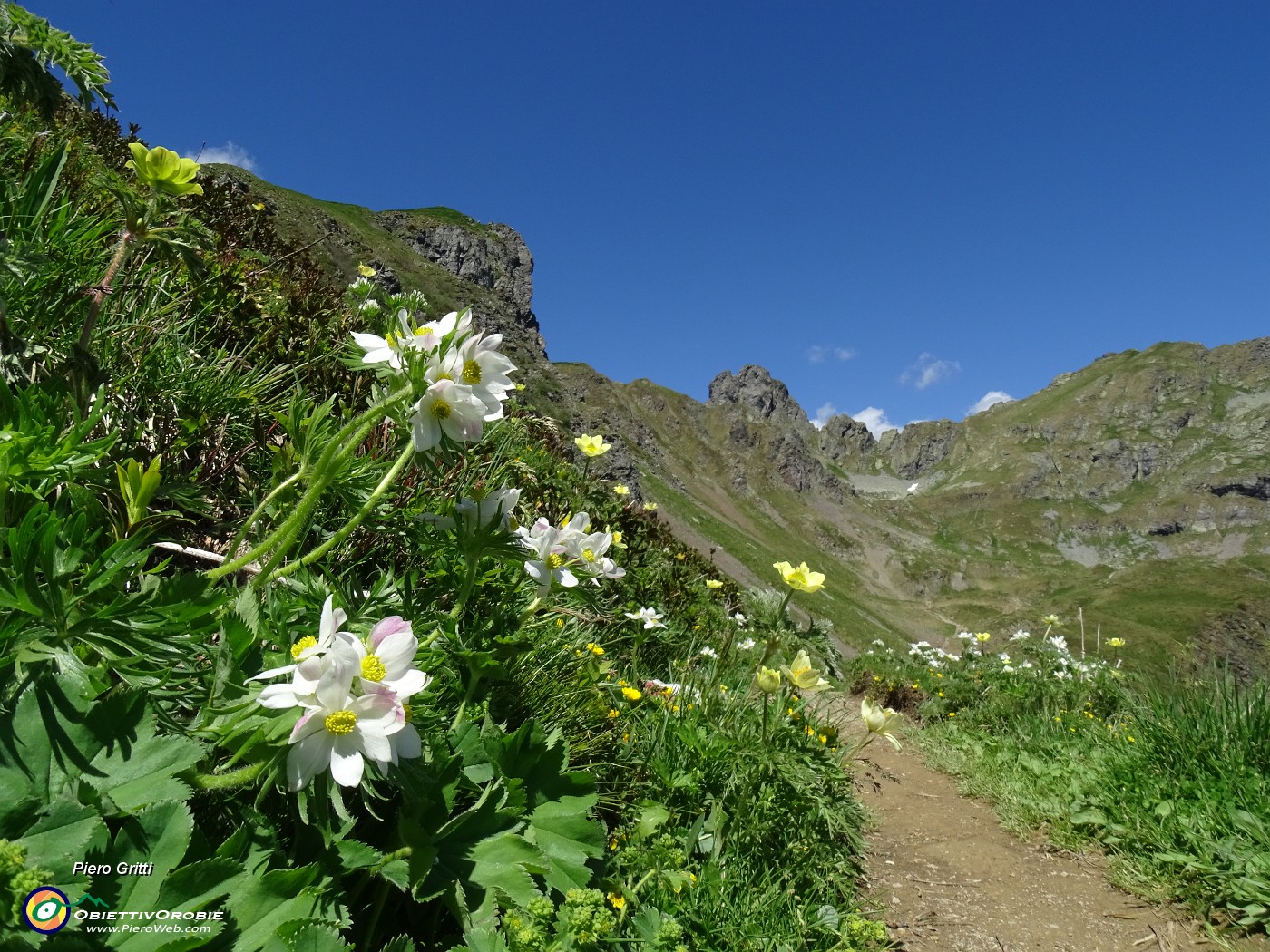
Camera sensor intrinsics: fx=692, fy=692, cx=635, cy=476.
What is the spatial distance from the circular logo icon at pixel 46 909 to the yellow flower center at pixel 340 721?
0.44 meters

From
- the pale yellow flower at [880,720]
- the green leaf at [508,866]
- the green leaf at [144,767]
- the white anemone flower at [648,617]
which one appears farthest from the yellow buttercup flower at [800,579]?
the green leaf at [144,767]

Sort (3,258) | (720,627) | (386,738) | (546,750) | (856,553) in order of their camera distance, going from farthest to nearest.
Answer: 1. (856,553)
2. (720,627)
3. (546,750)
4. (3,258)
5. (386,738)

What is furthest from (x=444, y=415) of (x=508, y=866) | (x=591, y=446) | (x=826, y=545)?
(x=826, y=545)

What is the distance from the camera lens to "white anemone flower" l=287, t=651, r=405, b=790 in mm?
1196

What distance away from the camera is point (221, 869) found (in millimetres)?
1279

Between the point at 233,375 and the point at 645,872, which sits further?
the point at 233,375

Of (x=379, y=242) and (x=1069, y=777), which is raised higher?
(x=379, y=242)

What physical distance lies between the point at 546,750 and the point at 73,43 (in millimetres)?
2377

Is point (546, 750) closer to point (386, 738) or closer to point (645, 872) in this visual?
point (645, 872)

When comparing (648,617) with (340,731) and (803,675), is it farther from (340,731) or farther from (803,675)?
(340,731)

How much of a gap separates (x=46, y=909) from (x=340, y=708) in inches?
19.1

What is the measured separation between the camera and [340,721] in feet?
3.93

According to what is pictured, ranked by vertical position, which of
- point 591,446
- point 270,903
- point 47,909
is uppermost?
point 591,446

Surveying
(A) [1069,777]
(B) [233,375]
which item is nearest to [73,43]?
(B) [233,375]
